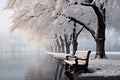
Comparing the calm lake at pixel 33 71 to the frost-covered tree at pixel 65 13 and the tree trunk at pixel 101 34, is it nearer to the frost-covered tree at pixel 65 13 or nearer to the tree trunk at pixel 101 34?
the tree trunk at pixel 101 34

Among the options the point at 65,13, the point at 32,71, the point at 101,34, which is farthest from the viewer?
the point at 65,13

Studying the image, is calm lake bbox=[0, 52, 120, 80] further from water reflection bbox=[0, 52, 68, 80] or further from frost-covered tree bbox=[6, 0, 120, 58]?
frost-covered tree bbox=[6, 0, 120, 58]

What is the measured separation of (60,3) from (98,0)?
415 cm

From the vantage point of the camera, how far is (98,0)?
1500cm

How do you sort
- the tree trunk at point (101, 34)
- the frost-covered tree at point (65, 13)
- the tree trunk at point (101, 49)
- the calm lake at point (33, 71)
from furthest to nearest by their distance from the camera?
the tree trunk at point (101, 49) → the tree trunk at point (101, 34) → the frost-covered tree at point (65, 13) → the calm lake at point (33, 71)

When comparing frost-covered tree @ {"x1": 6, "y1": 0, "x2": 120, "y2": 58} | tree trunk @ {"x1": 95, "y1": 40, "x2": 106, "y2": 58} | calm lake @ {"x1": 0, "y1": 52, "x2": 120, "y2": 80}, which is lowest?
calm lake @ {"x1": 0, "y1": 52, "x2": 120, "y2": 80}

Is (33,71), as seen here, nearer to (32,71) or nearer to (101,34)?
(32,71)

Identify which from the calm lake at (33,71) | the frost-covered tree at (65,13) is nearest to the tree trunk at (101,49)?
the frost-covered tree at (65,13)

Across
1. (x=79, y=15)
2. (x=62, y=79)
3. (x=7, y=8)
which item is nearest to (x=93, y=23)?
(x=79, y=15)

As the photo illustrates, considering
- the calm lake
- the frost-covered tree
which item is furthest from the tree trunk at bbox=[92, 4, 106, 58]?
the calm lake

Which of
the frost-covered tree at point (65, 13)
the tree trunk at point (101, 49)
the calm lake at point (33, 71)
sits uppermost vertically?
the frost-covered tree at point (65, 13)

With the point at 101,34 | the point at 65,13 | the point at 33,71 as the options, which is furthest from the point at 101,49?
the point at 33,71

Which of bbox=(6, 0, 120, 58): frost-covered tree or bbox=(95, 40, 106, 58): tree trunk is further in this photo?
bbox=(95, 40, 106, 58): tree trunk

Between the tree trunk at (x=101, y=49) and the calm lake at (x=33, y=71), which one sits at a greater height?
the tree trunk at (x=101, y=49)
